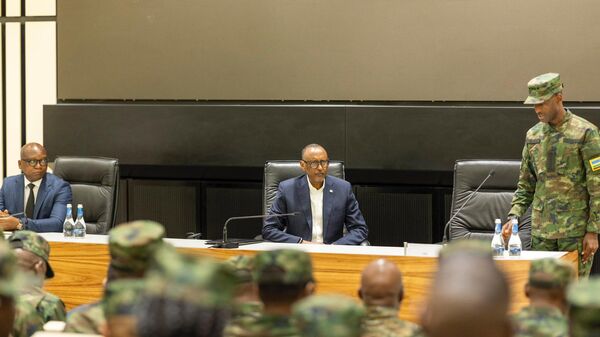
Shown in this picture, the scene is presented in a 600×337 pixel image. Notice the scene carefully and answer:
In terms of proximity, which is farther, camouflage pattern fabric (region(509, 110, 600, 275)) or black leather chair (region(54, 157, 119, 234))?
black leather chair (region(54, 157, 119, 234))

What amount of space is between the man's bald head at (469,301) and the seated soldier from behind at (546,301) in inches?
29.4

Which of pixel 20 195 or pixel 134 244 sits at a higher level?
pixel 134 244

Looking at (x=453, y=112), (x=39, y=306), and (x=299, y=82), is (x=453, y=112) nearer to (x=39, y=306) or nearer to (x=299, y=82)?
(x=299, y=82)

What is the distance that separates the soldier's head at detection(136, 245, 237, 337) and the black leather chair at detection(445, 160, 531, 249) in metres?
4.51

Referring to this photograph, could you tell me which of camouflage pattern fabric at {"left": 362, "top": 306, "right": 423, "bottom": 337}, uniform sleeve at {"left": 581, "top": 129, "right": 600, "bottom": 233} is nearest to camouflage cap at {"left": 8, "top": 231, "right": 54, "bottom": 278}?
camouflage pattern fabric at {"left": 362, "top": 306, "right": 423, "bottom": 337}

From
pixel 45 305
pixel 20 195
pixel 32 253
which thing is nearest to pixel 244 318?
pixel 45 305

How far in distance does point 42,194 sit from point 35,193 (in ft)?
0.26

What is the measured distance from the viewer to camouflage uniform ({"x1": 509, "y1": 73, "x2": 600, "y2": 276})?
5156mm

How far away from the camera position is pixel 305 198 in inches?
237

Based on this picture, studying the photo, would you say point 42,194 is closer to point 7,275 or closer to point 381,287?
point 381,287

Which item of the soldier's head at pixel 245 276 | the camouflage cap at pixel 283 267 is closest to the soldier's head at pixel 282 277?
the camouflage cap at pixel 283 267

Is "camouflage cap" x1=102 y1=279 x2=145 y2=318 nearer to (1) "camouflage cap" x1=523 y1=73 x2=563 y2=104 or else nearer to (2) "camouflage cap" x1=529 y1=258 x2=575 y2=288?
(2) "camouflage cap" x1=529 y1=258 x2=575 y2=288

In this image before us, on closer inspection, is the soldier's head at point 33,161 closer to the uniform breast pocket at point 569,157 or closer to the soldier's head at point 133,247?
the uniform breast pocket at point 569,157

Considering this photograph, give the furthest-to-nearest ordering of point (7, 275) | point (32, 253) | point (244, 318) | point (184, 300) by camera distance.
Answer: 1. point (32, 253)
2. point (244, 318)
3. point (7, 275)
4. point (184, 300)
